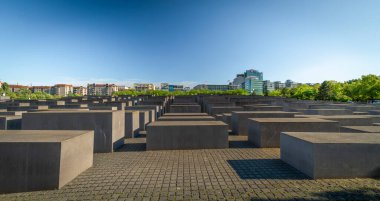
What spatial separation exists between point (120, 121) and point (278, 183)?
7.79 m

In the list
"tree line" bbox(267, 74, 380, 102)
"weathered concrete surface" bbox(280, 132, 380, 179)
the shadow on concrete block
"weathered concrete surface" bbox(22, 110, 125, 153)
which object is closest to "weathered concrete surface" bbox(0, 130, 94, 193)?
"weathered concrete surface" bbox(22, 110, 125, 153)

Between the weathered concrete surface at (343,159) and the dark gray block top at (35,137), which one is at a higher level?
the dark gray block top at (35,137)

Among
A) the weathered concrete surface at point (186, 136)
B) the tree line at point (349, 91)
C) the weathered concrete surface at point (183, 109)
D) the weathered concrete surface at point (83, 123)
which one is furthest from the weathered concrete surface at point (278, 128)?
the tree line at point (349, 91)

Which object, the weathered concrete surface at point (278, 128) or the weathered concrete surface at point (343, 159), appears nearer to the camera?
the weathered concrete surface at point (343, 159)

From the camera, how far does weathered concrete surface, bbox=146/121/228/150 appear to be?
1026 centimetres

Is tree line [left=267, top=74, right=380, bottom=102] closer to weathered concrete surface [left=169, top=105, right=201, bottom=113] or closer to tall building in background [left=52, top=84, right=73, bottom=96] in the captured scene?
weathered concrete surface [left=169, top=105, right=201, bottom=113]

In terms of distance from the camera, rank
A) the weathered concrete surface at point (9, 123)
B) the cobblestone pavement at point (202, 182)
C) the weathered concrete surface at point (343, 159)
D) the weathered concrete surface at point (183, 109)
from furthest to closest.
Result: 1. the weathered concrete surface at point (183, 109)
2. the weathered concrete surface at point (9, 123)
3. the weathered concrete surface at point (343, 159)
4. the cobblestone pavement at point (202, 182)

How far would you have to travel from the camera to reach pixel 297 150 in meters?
7.15

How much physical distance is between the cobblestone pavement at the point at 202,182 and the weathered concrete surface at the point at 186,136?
1511 millimetres

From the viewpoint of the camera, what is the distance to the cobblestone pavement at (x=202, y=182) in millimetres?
5262

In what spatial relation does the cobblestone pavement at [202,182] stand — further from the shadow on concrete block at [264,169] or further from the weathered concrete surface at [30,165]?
the weathered concrete surface at [30,165]

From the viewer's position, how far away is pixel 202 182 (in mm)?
6109

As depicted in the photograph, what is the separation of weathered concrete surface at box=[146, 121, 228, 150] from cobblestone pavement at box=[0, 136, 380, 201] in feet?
4.96

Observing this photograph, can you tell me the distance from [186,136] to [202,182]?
4.32 m
